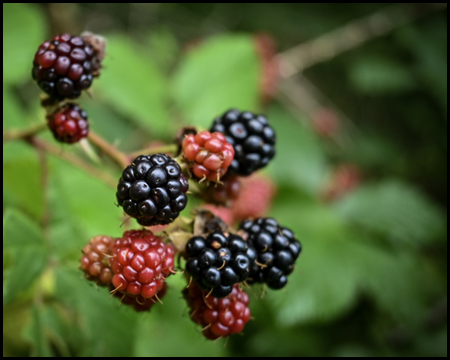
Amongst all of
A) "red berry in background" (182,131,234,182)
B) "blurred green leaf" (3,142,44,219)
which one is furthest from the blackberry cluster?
"blurred green leaf" (3,142,44,219)

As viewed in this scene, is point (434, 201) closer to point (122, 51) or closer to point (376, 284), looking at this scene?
point (376, 284)

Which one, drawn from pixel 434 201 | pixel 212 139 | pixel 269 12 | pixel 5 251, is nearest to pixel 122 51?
pixel 269 12

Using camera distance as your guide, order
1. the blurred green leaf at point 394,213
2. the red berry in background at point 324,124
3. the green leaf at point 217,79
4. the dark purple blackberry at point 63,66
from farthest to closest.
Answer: the red berry in background at point 324,124, the green leaf at point 217,79, the blurred green leaf at point 394,213, the dark purple blackberry at point 63,66

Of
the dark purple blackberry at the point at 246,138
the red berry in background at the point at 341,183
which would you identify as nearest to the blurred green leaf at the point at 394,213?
the red berry in background at the point at 341,183

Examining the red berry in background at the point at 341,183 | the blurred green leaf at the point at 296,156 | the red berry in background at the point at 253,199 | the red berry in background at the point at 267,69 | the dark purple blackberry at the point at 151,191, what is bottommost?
the red berry in background at the point at 341,183

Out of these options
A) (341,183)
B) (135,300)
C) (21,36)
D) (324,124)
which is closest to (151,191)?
(135,300)

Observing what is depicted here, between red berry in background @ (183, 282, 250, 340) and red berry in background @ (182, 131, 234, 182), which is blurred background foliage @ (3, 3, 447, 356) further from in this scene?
red berry in background @ (182, 131, 234, 182)

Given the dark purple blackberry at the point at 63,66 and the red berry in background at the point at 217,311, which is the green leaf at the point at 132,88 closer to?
the dark purple blackberry at the point at 63,66
